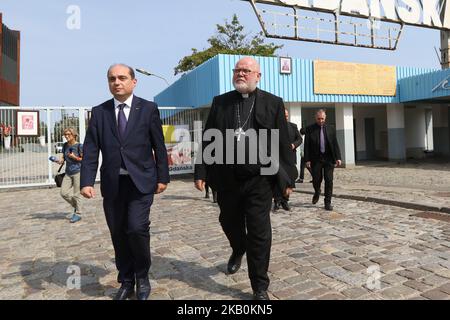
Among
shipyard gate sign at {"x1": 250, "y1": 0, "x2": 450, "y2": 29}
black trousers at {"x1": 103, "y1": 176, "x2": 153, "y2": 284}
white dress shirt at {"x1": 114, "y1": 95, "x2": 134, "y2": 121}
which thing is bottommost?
black trousers at {"x1": 103, "y1": 176, "x2": 153, "y2": 284}

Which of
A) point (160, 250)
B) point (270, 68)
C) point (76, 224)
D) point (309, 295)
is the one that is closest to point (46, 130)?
point (76, 224)

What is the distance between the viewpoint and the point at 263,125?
10.3 feet

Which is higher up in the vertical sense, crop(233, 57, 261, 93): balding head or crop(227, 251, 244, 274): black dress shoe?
crop(233, 57, 261, 93): balding head

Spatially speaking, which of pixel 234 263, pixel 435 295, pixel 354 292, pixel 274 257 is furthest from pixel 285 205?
pixel 435 295

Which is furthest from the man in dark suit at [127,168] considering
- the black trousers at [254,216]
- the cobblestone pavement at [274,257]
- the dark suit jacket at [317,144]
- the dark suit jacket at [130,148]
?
the dark suit jacket at [317,144]

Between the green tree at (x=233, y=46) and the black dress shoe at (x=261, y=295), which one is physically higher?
the green tree at (x=233, y=46)

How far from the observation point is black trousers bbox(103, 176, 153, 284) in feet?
9.97

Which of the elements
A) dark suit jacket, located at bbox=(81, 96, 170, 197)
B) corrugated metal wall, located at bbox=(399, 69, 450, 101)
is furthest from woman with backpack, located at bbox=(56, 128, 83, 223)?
corrugated metal wall, located at bbox=(399, 69, 450, 101)

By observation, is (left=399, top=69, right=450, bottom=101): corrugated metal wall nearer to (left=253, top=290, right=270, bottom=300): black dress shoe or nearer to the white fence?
the white fence

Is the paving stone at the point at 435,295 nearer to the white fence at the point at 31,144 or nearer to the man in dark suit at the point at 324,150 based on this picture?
the man in dark suit at the point at 324,150

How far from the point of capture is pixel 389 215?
20.9 ft

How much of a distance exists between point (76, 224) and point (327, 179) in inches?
187

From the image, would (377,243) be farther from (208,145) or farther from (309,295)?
(208,145)

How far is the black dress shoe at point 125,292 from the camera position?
3.09 meters
